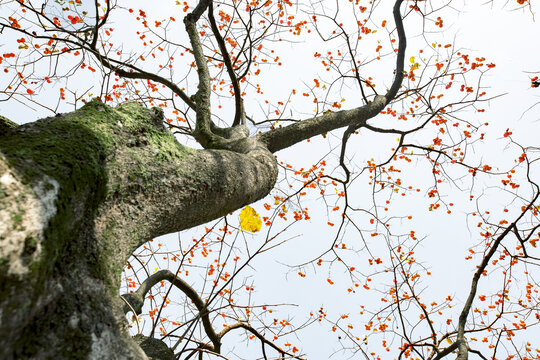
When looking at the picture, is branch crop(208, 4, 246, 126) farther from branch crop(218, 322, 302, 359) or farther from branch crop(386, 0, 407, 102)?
branch crop(218, 322, 302, 359)

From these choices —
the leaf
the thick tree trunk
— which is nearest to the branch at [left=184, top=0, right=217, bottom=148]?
the leaf

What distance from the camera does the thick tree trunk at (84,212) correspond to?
611 mm

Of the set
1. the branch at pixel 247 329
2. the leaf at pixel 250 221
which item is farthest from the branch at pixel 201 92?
the branch at pixel 247 329

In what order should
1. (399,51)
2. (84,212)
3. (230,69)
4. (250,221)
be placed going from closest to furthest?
(84,212) < (250,221) < (230,69) < (399,51)

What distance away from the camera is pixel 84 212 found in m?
0.90

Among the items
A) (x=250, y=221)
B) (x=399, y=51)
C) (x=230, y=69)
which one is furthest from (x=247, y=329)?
(x=399, y=51)

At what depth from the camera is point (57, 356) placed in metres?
0.66

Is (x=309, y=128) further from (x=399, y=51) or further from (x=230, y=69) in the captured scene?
(x=399, y=51)

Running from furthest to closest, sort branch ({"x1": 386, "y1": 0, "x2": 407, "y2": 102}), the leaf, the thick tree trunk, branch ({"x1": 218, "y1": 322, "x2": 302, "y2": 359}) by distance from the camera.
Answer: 1. branch ({"x1": 386, "y1": 0, "x2": 407, "y2": 102})
2. branch ({"x1": 218, "y1": 322, "x2": 302, "y2": 359})
3. the leaf
4. the thick tree trunk

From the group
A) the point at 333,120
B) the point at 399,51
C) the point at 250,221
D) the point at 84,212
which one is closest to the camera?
the point at 84,212

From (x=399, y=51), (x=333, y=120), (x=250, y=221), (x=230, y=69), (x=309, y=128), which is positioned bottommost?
(x=250, y=221)

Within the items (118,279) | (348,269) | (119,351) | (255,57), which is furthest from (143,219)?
(255,57)

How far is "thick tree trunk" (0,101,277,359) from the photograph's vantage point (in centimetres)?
61

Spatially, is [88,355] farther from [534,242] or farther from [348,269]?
[534,242]
